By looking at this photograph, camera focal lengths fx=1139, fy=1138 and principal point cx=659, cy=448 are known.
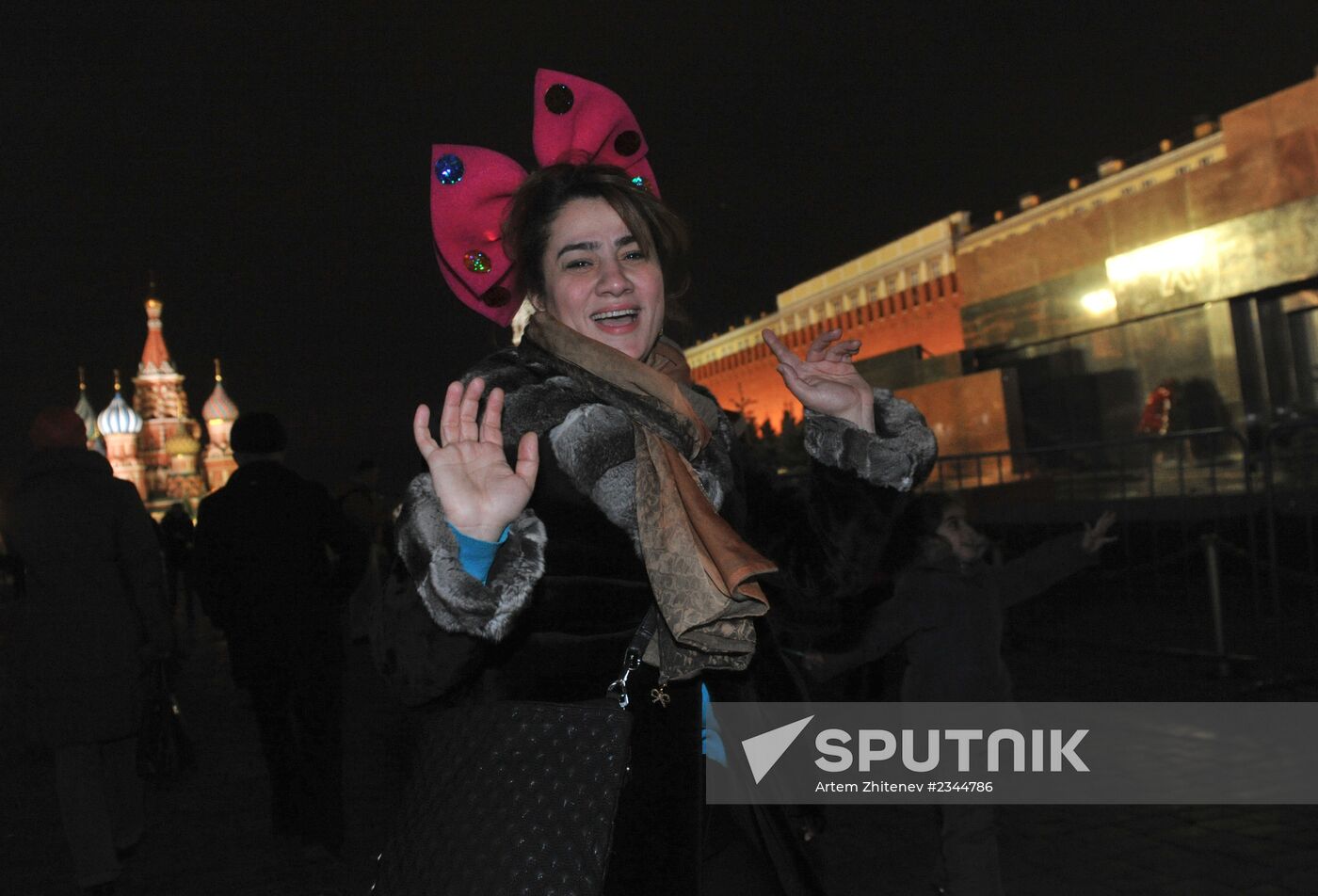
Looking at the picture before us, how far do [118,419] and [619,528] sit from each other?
95099mm

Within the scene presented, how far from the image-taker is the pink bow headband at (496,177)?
228cm

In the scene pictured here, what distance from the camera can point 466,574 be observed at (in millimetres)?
1595

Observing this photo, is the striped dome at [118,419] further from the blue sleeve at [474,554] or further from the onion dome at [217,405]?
the blue sleeve at [474,554]

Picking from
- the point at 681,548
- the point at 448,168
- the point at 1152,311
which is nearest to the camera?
the point at 681,548

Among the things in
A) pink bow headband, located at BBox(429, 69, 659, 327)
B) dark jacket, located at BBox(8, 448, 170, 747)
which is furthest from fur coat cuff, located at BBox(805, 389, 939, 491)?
dark jacket, located at BBox(8, 448, 170, 747)

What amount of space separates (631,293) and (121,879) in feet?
11.9

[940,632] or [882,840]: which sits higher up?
[940,632]

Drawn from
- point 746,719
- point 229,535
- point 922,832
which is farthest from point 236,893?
point 746,719

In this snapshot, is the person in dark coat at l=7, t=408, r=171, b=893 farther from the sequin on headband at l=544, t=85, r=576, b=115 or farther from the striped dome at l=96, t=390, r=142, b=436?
the striped dome at l=96, t=390, r=142, b=436

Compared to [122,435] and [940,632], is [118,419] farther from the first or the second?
[940,632]

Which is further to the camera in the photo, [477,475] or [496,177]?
[496,177]

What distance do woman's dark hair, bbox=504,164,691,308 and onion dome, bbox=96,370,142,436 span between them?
94162 millimetres

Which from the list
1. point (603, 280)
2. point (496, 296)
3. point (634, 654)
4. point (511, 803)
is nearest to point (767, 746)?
point (634, 654)

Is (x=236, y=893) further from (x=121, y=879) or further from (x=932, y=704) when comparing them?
(x=932, y=704)
